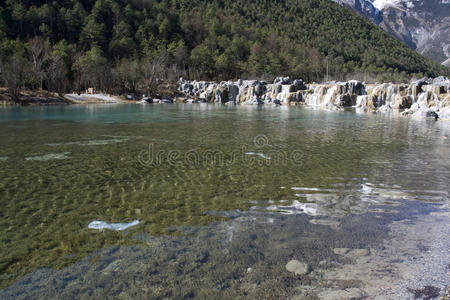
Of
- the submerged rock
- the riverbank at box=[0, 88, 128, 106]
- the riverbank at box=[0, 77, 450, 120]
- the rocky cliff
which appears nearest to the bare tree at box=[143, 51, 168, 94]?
the riverbank at box=[0, 77, 450, 120]

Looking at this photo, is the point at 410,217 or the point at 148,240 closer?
the point at 148,240

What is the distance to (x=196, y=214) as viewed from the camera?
5480mm

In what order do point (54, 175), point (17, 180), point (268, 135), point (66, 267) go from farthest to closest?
point (268, 135) → point (54, 175) → point (17, 180) → point (66, 267)

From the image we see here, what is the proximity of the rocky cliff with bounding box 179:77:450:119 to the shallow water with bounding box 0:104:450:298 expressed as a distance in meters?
25.6

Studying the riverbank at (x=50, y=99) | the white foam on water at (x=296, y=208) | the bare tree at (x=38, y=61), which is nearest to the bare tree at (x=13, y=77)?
the riverbank at (x=50, y=99)

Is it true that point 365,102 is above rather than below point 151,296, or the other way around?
above

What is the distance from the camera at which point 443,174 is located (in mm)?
8391

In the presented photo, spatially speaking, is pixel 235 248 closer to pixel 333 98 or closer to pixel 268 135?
pixel 268 135

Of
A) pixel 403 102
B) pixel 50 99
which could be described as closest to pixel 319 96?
pixel 403 102

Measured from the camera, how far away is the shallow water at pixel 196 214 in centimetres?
357

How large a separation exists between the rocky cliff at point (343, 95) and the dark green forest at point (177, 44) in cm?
1622

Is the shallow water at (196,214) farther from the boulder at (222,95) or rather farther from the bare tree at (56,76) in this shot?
the boulder at (222,95)

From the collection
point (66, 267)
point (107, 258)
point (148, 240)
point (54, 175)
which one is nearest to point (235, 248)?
point (148, 240)

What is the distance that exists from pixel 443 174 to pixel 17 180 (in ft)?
36.3
